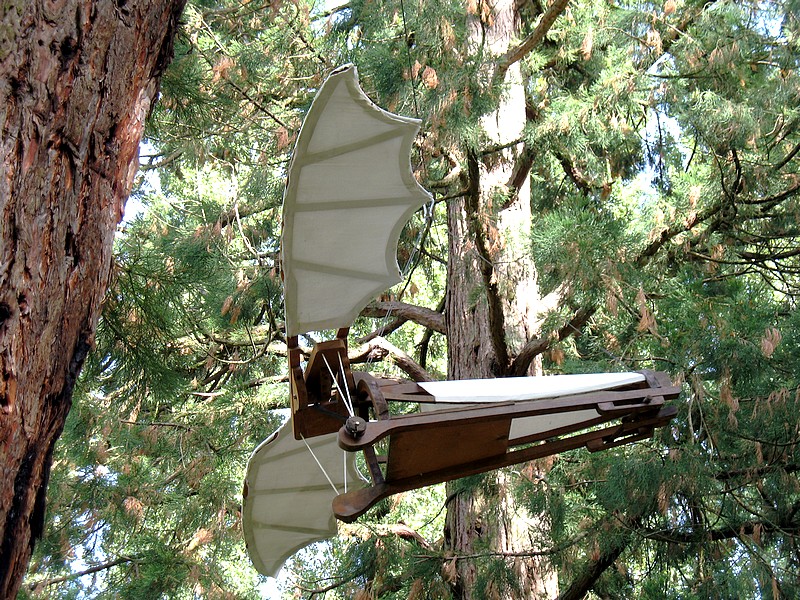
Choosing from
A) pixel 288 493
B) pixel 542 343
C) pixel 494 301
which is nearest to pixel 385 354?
pixel 494 301

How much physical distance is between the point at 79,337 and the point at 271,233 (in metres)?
5.08

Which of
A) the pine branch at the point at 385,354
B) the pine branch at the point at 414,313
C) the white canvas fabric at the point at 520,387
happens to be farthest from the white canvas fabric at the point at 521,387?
the pine branch at the point at 414,313

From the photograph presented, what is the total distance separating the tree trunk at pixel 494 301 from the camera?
17.4ft

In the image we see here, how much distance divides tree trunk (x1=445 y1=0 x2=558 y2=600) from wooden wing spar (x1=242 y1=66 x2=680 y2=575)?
2.10 m

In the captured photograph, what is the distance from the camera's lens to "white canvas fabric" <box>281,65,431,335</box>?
2.68 metres

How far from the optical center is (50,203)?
216 cm

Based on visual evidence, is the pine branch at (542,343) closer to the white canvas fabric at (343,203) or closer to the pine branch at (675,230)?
the pine branch at (675,230)

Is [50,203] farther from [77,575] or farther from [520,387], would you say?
[77,575]

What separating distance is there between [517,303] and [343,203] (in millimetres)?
3361

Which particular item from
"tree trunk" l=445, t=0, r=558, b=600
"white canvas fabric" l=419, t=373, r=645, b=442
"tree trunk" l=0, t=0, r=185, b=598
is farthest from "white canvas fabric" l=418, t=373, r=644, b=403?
"tree trunk" l=445, t=0, r=558, b=600

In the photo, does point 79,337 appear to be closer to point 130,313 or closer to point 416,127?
point 416,127

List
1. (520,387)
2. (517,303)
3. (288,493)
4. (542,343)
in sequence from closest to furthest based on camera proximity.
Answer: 1. (520,387)
2. (288,493)
3. (542,343)
4. (517,303)

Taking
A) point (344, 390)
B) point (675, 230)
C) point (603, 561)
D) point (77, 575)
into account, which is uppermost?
point (675, 230)

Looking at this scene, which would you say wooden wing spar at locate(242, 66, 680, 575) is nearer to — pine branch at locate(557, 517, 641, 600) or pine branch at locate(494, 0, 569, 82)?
pine branch at locate(557, 517, 641, 600)
